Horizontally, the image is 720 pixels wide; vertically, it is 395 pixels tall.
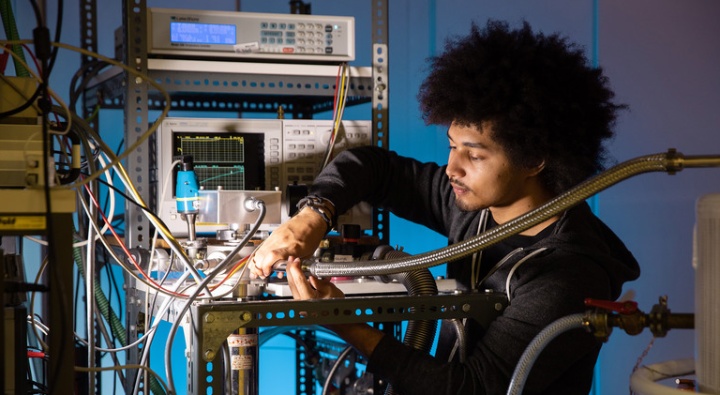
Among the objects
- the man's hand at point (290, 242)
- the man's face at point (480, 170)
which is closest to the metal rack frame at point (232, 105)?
the man's hand at point (290, 242)

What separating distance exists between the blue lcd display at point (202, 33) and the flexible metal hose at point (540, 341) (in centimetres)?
123

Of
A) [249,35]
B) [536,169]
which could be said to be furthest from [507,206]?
[249,35]

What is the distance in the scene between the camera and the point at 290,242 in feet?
5.89

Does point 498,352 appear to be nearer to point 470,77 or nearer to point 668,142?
point 470,77

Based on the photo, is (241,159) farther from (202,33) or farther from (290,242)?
(290,242)

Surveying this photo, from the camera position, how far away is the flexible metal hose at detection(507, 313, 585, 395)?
3.74ft

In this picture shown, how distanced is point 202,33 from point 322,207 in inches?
21.5

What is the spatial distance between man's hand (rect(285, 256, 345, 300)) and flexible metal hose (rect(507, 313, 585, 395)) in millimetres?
437

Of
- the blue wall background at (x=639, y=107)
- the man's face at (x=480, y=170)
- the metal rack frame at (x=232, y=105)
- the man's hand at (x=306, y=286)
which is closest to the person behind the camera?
the metal rack frame at (x=232, y=105)

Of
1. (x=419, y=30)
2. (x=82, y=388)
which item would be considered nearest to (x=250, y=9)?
(x=419, y=30)

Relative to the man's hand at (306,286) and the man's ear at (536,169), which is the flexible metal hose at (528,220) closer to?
the man's hand at (306,286)

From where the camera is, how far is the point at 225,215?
1.98 meters

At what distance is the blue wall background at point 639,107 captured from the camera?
330 centimetres

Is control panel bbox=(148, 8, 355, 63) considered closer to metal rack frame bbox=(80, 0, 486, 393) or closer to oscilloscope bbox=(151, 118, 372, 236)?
metal rack frame bbox=(80, 0, 486, 393)
